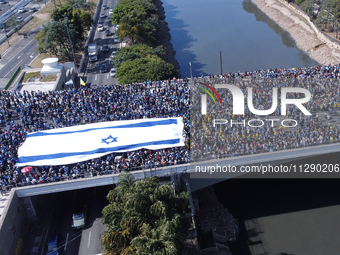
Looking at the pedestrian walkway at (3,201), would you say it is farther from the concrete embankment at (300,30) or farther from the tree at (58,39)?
the concrete embankment at (300,30)

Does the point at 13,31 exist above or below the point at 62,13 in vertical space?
below

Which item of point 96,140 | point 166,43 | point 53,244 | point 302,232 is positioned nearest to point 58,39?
point 166,43

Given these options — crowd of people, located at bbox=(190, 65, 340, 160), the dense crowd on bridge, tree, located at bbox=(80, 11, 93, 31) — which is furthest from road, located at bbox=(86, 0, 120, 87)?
crowd of people, located at bbox=(190, 65, 340, 160)

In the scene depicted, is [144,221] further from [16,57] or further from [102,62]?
[16,57]

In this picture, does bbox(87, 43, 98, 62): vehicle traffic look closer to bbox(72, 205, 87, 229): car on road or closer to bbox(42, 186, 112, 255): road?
bbox(42, 186, 112, 255): road

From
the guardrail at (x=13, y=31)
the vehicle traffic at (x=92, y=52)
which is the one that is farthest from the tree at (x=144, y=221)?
the guardrail at (x=13, y=31)

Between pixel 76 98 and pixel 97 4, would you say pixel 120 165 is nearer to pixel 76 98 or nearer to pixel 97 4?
pixel 76 98
